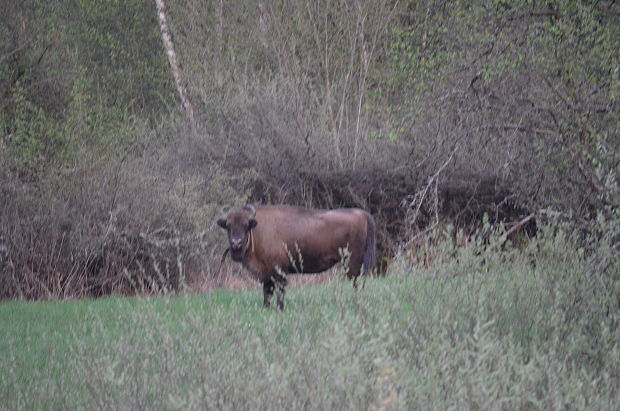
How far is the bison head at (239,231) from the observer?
510 inches

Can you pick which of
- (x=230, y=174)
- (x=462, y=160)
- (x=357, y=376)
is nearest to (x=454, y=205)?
(x=462, y=160)

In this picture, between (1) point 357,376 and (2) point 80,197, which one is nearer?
(1) point 357,376

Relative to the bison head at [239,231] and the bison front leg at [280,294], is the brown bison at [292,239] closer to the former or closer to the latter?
the bison head at [239,231]

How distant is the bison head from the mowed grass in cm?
136

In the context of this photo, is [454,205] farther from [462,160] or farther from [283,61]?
[283,61]

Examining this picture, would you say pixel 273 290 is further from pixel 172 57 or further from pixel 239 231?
pixel 172 57

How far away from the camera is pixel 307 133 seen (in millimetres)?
20656

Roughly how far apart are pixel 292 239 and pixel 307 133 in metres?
7.33

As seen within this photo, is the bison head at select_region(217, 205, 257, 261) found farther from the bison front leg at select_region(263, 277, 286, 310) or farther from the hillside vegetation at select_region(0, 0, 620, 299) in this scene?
the hillside vegetation at select_region(0, 0, 620, 299)

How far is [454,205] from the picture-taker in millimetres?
20734

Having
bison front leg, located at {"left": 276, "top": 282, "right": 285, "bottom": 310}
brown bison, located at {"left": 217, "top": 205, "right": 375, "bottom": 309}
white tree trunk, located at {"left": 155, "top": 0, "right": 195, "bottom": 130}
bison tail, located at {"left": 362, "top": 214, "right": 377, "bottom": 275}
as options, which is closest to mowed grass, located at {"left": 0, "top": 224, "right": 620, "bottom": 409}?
bison front leg, located at {"left": 276, "top": 282, "right": 285, "bottom": 310}

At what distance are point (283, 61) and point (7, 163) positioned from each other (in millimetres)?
9170

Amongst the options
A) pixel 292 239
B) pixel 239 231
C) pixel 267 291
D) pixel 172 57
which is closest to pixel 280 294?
pixel 267 291

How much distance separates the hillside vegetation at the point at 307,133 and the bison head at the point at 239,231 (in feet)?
3.67
